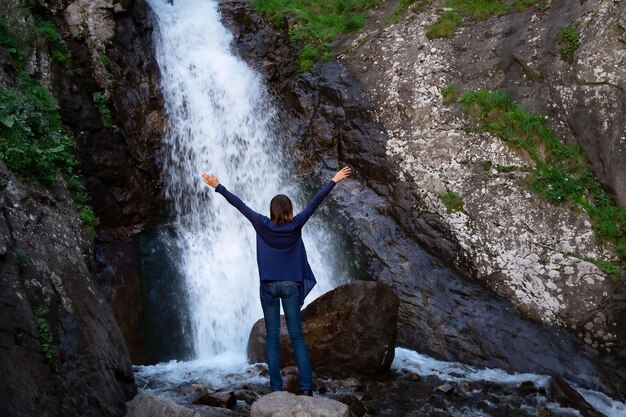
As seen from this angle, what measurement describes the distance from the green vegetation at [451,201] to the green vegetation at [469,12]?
15.8 feet

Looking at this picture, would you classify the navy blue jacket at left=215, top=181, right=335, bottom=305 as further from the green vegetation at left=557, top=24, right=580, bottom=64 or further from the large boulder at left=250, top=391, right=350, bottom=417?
the green vegetation at left=557, top=24, right=580, bottom=64

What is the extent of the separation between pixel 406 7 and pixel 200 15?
6.20 meters

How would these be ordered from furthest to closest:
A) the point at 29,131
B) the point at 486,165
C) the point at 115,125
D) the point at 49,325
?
the point at 115,125
the point at 486,165
the point at 29,131
the point at 49,325

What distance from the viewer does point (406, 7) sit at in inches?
591

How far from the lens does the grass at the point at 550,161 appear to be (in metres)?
9.82

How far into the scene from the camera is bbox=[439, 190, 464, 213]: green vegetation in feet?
35.8

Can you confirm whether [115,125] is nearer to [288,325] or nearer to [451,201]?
[451,201]

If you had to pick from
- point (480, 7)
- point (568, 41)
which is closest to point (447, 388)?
point (568, 41)

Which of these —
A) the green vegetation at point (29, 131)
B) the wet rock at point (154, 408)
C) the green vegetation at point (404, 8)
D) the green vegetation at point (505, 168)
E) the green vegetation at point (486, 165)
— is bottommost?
the wet rock at point (154, 408)

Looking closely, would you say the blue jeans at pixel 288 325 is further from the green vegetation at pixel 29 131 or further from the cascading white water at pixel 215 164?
the cascading white water at pixel 215 164

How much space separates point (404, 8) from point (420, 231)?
724cm

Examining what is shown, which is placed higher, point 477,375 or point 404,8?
point 404,8

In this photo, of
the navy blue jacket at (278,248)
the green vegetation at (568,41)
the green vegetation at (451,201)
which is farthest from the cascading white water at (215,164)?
the green vegetation at (568,41)

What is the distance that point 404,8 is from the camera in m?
15.0
